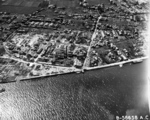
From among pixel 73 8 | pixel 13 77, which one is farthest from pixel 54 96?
pixel 73 8

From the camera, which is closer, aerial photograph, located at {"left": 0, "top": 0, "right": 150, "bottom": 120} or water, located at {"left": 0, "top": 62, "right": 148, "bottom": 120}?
water, located at {"left": 0, "top": 62, "right": 148, "bottom": 120}

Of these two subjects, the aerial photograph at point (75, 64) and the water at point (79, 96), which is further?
the aerial photograph at point (75, 64)

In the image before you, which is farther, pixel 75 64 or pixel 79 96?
pixel 75 64

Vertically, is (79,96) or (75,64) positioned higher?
(75,64)

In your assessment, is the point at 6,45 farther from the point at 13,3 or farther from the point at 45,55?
the point at 13,3

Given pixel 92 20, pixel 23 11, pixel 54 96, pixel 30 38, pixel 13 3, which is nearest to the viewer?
pixel 54 96
